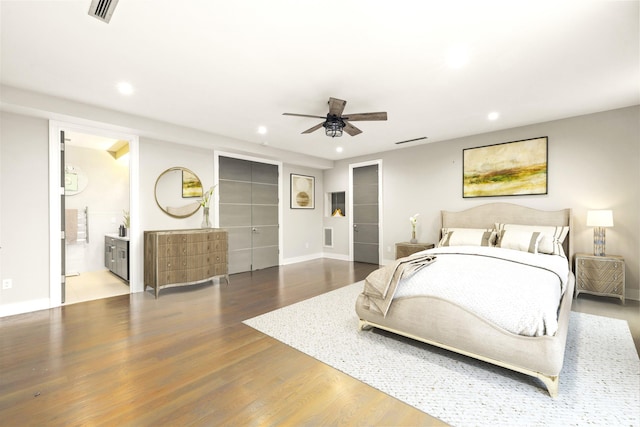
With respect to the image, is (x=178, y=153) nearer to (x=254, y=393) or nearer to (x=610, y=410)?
(x=254, y=393)

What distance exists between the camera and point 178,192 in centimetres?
490

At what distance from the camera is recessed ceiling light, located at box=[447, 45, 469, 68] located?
2441 mm

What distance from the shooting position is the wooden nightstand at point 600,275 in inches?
144

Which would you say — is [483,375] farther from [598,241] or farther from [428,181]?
[428,181]

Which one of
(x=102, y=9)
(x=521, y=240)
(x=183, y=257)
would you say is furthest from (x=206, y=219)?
(x=521, y=240)

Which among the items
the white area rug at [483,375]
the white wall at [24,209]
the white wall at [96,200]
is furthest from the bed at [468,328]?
the white wall at [96,200]

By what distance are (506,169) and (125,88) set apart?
5.61 metres

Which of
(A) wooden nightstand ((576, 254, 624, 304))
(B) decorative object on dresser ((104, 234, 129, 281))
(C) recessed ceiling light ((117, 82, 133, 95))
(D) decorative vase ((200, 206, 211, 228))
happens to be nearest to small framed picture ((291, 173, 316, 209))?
(D) decorative vase ((200, 206, 211, 228))

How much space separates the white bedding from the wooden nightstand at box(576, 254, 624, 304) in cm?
151

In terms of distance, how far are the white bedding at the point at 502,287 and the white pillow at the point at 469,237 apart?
131 cm

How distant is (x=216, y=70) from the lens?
110 inches

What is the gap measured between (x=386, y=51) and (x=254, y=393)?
2.90m

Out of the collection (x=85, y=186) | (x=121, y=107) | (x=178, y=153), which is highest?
(x=121, y=107)

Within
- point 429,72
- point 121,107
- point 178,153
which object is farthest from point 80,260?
point 429,72
